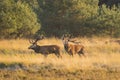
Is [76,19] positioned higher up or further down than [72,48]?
further down

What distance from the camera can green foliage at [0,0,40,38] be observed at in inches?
1444

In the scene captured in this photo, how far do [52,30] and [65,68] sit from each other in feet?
81.6

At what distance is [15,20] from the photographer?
36.9 meters

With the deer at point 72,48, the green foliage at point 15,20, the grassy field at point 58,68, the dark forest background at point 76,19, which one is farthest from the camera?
the dark forest background at point 76,19

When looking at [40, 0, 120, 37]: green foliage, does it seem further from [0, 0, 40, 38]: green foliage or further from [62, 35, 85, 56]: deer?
[62, 35, 85, 56]: deer

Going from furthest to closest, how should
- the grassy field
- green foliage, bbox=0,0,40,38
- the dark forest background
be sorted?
the dark forest background < green foliage, bbox=0,0,40,38 < the grassy field

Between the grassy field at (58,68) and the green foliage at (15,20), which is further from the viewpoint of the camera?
the green foliage at (15,20)

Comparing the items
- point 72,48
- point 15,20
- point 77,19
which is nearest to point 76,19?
point 77,19

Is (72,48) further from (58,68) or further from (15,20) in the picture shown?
(15,20)

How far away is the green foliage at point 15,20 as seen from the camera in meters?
36.7

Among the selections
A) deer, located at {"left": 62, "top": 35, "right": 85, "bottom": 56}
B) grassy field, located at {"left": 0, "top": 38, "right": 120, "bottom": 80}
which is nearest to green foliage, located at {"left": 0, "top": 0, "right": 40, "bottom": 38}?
deer, located at {"left": 62, "top": 35, "right": 85, "bottom": 56}

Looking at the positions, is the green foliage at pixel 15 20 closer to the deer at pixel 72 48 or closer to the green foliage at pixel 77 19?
the green foliage at pixel 77 19

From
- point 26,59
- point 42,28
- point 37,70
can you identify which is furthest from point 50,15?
point 37,70

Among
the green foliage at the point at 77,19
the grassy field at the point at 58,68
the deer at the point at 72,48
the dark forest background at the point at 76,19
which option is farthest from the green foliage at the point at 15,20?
the grassy field at the point at 58,68
